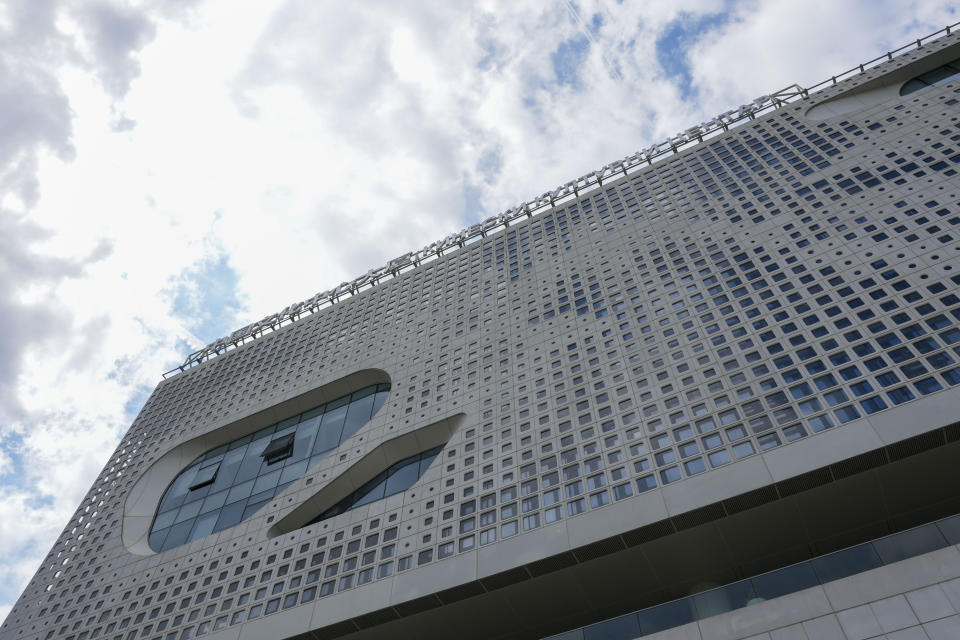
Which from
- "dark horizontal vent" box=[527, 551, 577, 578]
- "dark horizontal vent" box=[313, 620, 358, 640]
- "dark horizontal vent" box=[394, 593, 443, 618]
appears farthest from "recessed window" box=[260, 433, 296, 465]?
"dark horizontal vent" box=[527, 551, 577, 578]

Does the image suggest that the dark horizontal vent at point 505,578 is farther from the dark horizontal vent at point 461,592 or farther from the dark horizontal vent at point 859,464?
the dark horizontal vent at point 859,464

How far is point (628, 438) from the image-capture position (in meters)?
20.1

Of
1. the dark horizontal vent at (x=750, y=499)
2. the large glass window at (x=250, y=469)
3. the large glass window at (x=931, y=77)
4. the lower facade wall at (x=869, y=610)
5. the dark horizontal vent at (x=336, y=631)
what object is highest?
the large glass window at (x=931, y=77)

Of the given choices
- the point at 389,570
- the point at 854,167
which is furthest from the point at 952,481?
the point at 389,570

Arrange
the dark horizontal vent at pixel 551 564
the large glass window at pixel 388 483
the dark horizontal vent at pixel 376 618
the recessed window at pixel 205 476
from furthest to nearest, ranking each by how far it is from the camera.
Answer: the recessed window at pixel 205 476, the large glass window at pixel 388 483, the dark horizontal vent at pixel 376 618, the dark horizontal vent at pixel 551 564

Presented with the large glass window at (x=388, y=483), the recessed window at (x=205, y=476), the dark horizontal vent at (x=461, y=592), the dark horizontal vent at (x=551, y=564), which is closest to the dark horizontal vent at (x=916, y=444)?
the dark horizontal vent at (x=551, y=564)

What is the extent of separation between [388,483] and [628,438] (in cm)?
972

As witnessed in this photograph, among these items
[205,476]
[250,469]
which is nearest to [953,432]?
[250,469]

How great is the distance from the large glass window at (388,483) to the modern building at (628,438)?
100 millimetres

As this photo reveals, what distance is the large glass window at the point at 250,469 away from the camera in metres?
27.7

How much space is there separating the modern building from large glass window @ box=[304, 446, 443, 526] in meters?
0.10

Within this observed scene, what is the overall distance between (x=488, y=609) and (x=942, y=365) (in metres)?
13.1

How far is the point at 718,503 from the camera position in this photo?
56.6 feet

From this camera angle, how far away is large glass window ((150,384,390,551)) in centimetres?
2767
